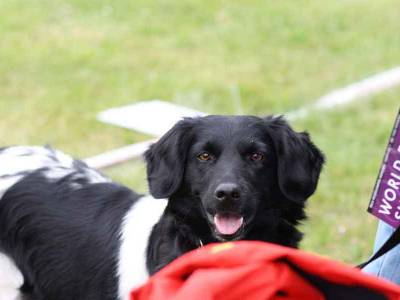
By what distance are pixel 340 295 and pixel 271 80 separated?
566 centimetres

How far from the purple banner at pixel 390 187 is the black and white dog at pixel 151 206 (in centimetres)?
34

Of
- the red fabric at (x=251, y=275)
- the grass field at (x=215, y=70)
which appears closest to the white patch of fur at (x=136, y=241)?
the red fabric at (x=251, y=275)

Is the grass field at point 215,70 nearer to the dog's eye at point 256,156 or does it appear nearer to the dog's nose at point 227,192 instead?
the dog's eye at point 256,156

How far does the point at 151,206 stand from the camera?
3.80m

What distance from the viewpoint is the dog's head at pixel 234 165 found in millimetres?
3262

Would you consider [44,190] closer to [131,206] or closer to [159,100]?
[131,206]

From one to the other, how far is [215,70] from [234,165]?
508cm

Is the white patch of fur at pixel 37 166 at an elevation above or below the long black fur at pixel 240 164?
below

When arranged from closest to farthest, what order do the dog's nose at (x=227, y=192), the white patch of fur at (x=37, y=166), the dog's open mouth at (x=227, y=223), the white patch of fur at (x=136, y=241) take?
the dog's nose at (x=227, y=192) → the dog's open mouth at (x=227, y=223) → the white patch of fur at (x=136, y=241) → the white patch of fur at (x=37, y=166)

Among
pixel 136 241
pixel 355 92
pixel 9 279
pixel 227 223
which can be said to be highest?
pixel 227 223

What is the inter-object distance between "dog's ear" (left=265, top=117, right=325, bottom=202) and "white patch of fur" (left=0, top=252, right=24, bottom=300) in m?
1.36

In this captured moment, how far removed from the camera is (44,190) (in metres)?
3.91

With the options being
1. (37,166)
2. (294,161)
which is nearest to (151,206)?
(37,166)

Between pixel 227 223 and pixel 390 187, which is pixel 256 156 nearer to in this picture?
pixel 227 223
